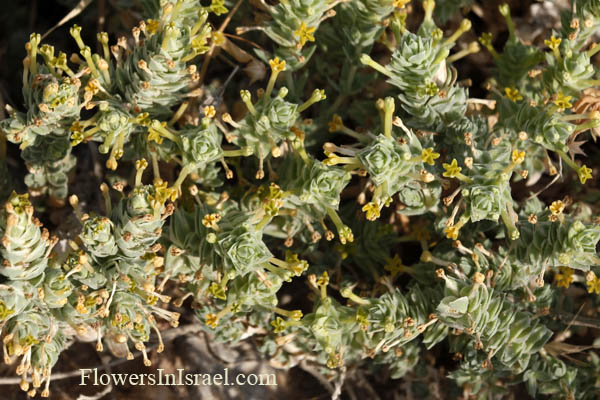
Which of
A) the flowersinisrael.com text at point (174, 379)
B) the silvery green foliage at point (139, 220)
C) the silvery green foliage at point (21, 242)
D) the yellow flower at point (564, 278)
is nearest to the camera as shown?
the silvery green foliage at point (21, 242)

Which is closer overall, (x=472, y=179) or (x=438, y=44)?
(x=472, y=179)

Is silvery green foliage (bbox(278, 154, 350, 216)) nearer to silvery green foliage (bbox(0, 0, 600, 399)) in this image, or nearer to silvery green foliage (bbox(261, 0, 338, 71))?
silvery green foliage (bbox(0, 0, 600, 399))

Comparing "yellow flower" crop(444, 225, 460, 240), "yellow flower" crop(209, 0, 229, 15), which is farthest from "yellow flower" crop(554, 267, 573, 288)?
"yellow flower" crop(209, 0, 229, 15)

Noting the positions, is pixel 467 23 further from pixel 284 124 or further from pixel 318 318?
pixel 318 318

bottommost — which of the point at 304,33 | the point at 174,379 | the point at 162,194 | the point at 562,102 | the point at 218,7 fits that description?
the point at 174,379

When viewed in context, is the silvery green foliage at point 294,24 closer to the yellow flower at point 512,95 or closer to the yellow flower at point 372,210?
the yellow flower at point 372,210

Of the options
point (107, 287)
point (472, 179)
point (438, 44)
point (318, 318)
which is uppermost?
point (438, 44)

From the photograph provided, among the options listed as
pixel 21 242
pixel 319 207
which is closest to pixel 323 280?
pixel 319 207

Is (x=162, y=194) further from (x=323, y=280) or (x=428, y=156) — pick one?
(x=428, y=156)

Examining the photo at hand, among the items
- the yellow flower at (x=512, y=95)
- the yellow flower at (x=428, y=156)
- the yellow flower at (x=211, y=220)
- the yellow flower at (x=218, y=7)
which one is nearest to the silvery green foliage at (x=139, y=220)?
the yellow flower at (x=211, y=220)

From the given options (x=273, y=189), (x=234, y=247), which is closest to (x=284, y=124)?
(x=273, y=189)

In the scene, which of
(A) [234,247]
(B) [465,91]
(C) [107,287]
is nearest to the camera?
(A) [234,247]
